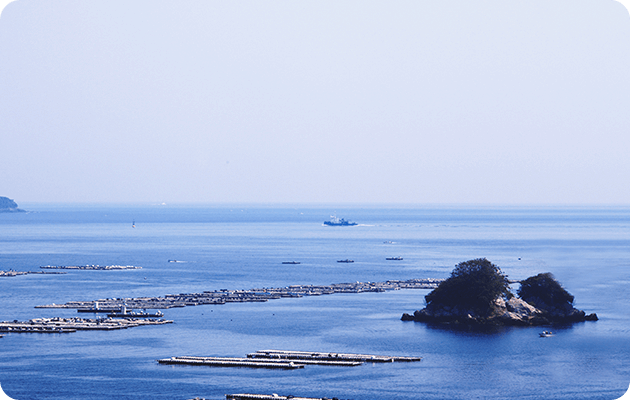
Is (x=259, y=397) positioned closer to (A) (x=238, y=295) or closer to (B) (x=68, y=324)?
(B) (x=68, y=324)

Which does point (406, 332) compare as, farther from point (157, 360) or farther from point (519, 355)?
point (157, 360)

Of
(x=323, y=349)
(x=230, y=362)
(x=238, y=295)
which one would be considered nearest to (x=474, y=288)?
(x=323, y=349)

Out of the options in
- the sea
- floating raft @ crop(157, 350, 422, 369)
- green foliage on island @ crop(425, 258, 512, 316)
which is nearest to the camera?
the sea

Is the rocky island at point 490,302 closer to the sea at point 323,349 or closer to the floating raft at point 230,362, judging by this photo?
the sea at point 323,349

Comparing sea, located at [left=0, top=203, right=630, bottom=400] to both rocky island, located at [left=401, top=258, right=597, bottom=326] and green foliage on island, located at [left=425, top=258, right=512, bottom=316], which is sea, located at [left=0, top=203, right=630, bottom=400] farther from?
green foliage on island, located at [left=425, top=258, right=512, bottom=316]

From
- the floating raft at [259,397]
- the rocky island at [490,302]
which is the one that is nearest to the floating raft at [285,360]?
the floating raft at [259,397]

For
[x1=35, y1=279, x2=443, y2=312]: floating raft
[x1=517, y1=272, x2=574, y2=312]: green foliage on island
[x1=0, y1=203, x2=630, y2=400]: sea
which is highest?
[x1=517, y1=272, x2=574, y2=312]: green foliage on island

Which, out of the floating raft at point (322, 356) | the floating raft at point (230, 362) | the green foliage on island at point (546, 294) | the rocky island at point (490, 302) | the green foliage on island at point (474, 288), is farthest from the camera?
the green foliage on island at point (546, 294)

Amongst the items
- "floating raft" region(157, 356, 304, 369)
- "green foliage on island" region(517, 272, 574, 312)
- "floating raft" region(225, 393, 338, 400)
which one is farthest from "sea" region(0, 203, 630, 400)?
"green foliage on island" region(517, 272, 574, 312)
